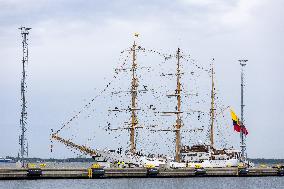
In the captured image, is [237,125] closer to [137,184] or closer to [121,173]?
[121,173]

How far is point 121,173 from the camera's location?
99.1 meters

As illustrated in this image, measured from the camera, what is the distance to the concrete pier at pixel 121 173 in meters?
90.7

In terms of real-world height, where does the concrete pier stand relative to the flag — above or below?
below

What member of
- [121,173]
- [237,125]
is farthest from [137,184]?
[237,125]

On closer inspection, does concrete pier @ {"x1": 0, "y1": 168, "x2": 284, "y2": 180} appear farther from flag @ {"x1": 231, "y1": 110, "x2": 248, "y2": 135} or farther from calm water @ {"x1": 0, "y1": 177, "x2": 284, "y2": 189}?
flag @ {"x1": 231, "y1": 110, "x2": 248, "y2": 135}

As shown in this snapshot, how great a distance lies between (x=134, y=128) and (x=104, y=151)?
6.78m

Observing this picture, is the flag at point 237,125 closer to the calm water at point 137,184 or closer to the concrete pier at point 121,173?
the concrete pier at point 121,173

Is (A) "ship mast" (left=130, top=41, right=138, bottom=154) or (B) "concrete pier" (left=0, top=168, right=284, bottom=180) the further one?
(A) "ship mast" (left=130, top=41, right=138, bottom=154)

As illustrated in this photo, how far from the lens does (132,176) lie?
99.2 metres

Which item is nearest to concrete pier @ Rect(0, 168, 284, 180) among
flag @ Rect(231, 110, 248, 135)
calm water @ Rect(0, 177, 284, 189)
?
calm water @ Rect(0, 177, 284, 189)

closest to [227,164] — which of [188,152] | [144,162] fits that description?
[188,152]

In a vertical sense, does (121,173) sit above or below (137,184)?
above

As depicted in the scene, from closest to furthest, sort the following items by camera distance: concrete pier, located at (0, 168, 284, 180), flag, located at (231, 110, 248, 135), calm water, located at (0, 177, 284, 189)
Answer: calm water, located at (0, 177, 284, 189)
concrete pier, located at (0, 168, 284, 180)
flag, located at (231, 110, 248, 135)

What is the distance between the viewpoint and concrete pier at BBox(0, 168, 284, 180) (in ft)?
298
